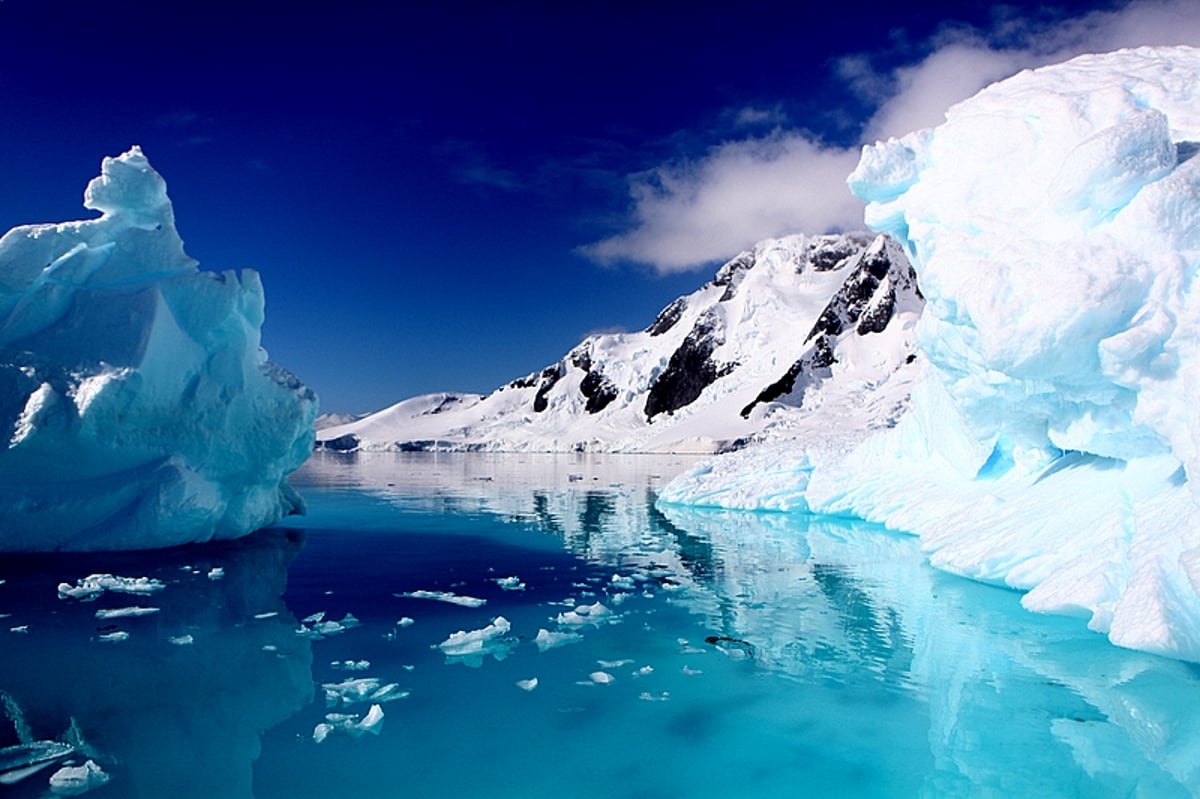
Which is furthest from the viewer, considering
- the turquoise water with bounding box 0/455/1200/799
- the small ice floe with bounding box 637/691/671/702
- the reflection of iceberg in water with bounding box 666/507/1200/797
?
the small ice floe with bounding box 637/691/671/702

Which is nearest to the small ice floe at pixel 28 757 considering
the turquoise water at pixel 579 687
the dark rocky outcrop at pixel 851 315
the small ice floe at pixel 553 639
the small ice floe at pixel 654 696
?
the turquoise water at pixel 579 687

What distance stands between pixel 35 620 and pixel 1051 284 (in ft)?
35.8

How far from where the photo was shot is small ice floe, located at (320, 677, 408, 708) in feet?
18.3

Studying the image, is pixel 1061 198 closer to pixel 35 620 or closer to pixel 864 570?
pixel 864 570

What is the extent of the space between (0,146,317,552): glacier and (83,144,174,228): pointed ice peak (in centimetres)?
2

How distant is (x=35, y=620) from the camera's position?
289 inches

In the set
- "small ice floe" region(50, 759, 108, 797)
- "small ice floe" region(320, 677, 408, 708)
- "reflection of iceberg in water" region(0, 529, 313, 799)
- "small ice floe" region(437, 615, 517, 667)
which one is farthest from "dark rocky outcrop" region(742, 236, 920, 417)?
"small ice floe" region(50, 759, 108, 797)

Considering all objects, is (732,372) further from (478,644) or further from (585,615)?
(478,644)

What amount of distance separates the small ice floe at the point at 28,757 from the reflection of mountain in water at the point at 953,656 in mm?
5224

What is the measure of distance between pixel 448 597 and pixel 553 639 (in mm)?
2252

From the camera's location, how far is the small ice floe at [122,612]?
7.62 meters

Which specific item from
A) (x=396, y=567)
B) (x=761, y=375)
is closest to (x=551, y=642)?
(x=396, y=567)

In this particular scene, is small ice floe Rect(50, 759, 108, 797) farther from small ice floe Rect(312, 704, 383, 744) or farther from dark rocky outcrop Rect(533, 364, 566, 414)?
dark rocky outcrop Rect(533, 364, 566, 414)

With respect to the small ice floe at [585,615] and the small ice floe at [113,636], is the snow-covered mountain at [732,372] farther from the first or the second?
the small ice floe at [113,636]
